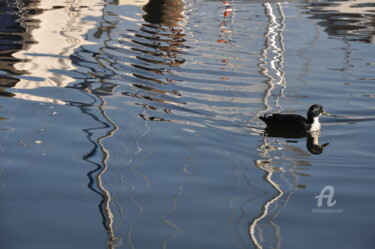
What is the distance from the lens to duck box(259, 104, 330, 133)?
10758 mm

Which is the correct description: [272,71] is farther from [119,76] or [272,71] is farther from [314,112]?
[314,112]

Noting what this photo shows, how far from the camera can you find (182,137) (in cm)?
998

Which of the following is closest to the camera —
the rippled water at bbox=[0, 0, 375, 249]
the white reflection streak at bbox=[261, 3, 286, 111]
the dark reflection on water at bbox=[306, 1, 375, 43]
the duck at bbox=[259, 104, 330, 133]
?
the rippled water at bbox=[0, 0, 375, 249]

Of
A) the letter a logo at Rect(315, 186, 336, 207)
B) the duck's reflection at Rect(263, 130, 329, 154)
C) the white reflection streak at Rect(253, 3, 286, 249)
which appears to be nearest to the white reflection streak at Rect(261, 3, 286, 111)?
the white reflection streak at Rect(253, 3, 286, 249)

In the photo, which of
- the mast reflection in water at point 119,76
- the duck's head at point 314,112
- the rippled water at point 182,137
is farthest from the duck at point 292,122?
the mast reflection in water at point 119,76

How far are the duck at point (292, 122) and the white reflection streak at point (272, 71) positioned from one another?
61cm

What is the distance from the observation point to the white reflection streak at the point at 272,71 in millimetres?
7152

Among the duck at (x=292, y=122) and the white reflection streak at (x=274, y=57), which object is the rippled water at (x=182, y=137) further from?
the duck at (x=292, y=122)

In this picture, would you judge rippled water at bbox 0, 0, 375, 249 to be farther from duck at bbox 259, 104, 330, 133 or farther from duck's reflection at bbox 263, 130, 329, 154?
duck at bbox 259, 104, 330, 133

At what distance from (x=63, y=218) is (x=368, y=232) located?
2432mm

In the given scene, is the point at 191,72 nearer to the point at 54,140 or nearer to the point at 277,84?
the point at 277,84

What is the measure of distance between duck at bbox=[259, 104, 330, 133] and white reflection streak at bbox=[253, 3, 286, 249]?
61 cm

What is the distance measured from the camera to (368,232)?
22.3 ft

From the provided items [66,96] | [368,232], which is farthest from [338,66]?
[368,232]
